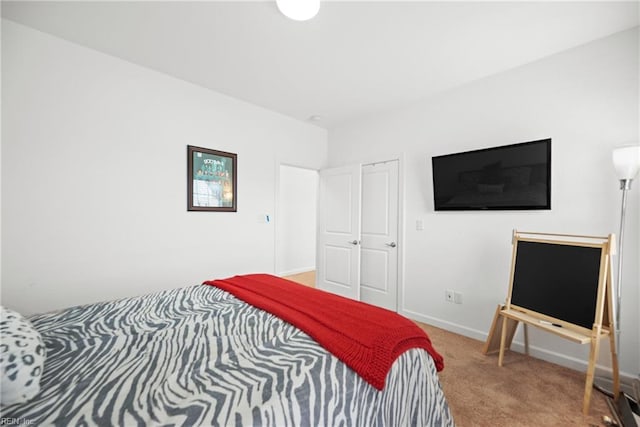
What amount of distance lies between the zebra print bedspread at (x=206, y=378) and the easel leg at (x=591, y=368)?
101cm

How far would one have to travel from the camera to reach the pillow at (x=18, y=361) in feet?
2.59

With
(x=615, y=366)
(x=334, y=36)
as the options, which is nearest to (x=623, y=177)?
(x=615, y=366)

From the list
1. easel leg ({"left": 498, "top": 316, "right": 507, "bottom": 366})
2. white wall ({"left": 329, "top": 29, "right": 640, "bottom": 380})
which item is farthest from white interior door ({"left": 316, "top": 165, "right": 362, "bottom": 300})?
easel leg ({"left": 498, "top": 316, "right": 507, "bottom": 366})

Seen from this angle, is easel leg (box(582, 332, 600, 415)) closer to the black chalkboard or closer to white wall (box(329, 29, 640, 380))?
the black chalkboard

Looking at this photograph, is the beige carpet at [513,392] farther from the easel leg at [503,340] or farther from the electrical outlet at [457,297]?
the electrical outlet at [457,297]

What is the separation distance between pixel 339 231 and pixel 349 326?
2.56 meters

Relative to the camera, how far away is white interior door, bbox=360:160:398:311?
3.37 metres

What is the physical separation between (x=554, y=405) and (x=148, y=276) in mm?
3329

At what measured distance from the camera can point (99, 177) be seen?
2.25 m

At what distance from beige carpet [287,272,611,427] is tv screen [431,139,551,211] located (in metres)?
1.34

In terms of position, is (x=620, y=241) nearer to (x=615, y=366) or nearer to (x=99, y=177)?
(x=615, y=366)

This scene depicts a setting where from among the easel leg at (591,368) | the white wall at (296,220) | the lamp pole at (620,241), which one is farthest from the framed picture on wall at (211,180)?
the lamp pole at (620,241)

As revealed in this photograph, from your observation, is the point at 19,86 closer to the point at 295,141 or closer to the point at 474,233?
the point at 295,141

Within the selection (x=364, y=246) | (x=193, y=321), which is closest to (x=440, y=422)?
(x=193, y=321)
